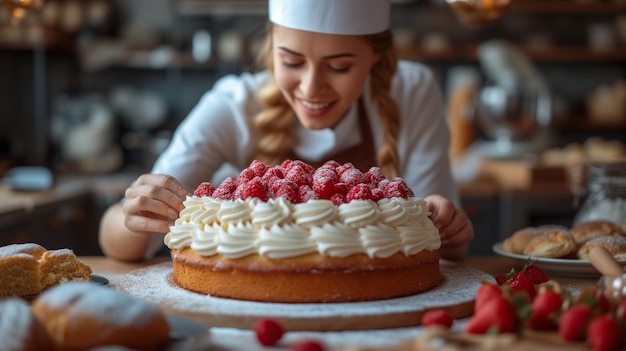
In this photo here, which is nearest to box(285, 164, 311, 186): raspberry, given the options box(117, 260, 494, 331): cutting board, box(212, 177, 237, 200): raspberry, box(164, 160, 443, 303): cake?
box(164, 160, 443, 303): cake

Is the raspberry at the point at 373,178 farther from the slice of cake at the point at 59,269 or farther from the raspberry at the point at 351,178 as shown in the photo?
the slice of cake at the point at 59,269

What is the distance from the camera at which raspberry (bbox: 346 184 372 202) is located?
139 centimetres

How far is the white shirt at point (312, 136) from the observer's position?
7.16 ft

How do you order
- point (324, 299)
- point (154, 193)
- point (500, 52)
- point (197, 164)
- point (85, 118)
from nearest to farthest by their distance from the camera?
1. point (324, 299)
2. point (154, 193)
3. point (197, 164)
4. point (500, 52)
5. point (85, 118)

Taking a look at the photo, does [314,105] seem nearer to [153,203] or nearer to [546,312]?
[153,203]

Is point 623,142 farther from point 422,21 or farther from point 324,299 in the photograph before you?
point 324,299

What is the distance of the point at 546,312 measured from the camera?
1.14 meters

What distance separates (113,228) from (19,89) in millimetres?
3601

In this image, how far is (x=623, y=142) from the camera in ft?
18.5

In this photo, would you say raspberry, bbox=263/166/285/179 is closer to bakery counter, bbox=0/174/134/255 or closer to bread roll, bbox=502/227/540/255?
bread roll, bbox=502/227/540/255

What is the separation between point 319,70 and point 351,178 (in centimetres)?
42

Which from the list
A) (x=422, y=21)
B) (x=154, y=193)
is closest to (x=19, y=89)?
(x=422, y=21)

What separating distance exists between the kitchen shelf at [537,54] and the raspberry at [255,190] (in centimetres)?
383

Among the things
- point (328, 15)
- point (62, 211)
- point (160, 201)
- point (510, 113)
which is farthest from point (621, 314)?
point (510, 113)
